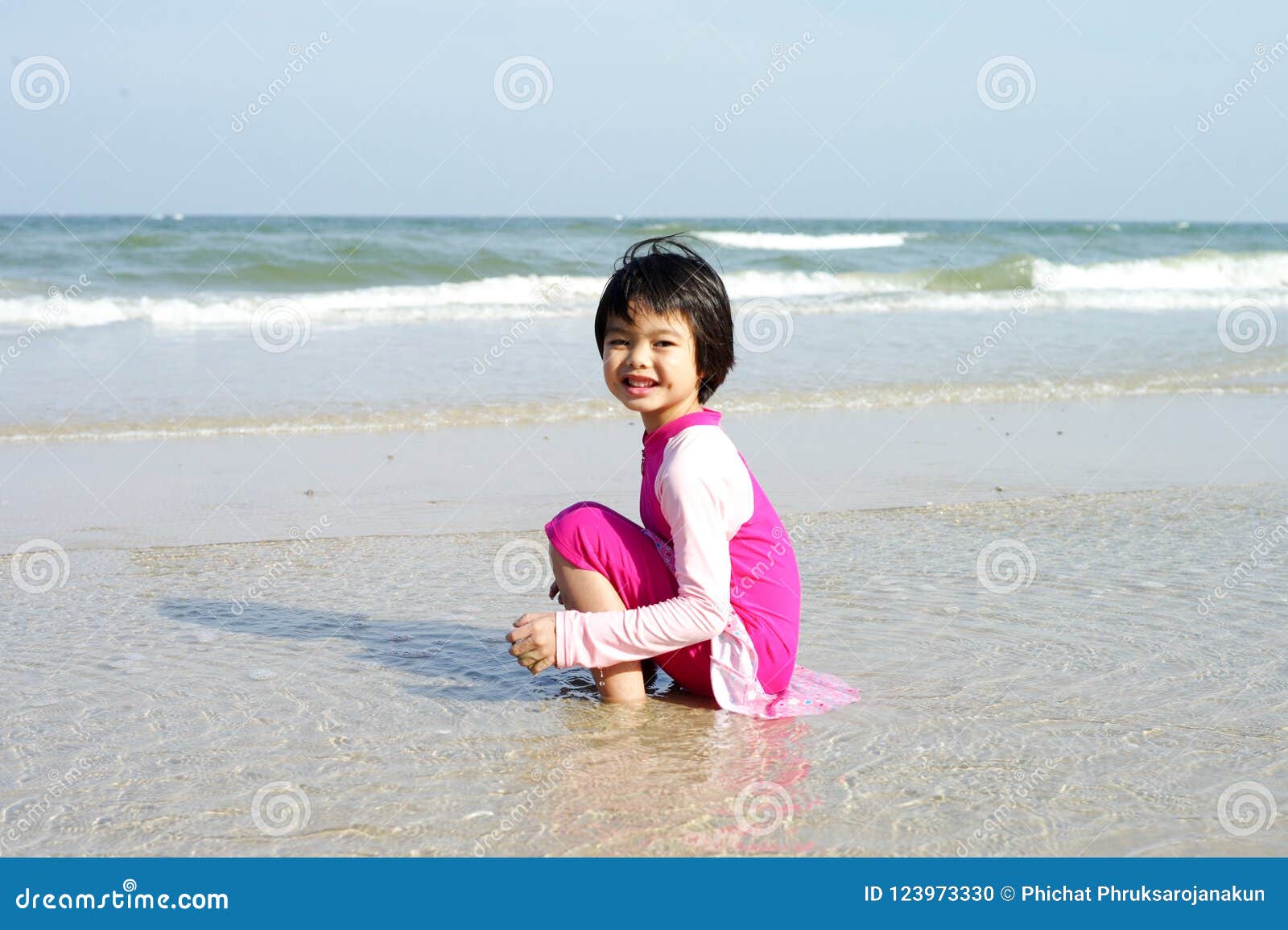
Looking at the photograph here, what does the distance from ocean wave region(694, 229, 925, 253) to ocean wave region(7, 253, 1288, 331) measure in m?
6.77

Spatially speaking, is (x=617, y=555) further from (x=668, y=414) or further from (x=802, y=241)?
(x=802, y=241)

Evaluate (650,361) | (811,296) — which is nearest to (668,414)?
(650,361)

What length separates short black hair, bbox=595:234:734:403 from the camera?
10.1 feet

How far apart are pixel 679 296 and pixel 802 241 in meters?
34.7

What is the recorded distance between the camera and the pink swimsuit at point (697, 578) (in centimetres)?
303

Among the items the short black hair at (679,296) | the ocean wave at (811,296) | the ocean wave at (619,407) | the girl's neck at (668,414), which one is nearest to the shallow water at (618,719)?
the girl's neck at (668,414)

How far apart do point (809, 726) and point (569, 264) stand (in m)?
20.0

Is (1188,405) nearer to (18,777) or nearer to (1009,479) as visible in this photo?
(1009,479)

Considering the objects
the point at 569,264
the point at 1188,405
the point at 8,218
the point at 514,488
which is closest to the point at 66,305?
the point at 569,264

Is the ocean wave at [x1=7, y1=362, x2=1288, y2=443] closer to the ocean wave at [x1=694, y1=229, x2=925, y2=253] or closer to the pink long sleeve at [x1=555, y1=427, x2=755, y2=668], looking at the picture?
the pink long sleeve at [x1=555, y1=427, x2=755, y2=668]

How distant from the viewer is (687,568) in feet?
9.95

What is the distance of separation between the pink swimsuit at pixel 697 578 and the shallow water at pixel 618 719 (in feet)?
0.40

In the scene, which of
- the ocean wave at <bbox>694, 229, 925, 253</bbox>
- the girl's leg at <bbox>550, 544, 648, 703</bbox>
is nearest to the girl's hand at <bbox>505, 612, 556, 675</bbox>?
the girl's leg at <bbox>550, 544, 648, 703</bbox>

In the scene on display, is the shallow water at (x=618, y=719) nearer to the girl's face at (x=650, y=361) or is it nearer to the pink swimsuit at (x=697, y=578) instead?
the pink swimsuit at (x=697, y=578)
